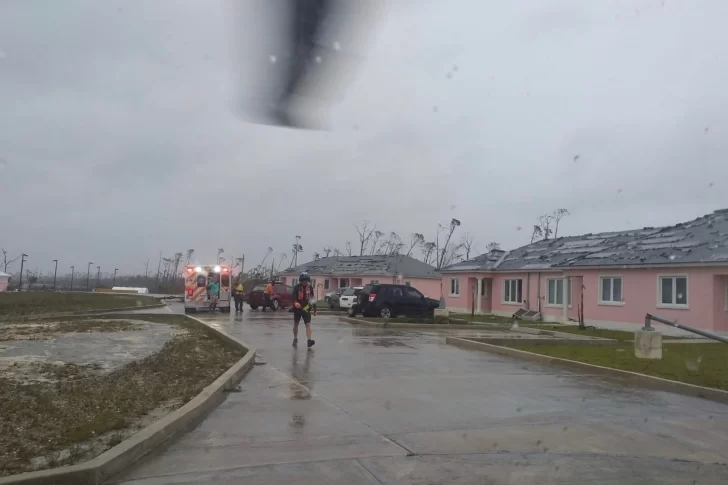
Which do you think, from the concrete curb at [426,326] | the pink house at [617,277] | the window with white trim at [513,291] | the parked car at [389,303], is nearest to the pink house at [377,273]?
the pink house at [617,277]

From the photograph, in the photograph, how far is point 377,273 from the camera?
2185 inches

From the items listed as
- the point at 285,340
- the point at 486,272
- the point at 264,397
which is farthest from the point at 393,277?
the point at 264,397

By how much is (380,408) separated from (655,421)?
11.4 feet

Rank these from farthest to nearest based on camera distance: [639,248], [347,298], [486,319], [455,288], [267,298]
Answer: [455,288], [347,298], [267,298], [486,319], [639,248]

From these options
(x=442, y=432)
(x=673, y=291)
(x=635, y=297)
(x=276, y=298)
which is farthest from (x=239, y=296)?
(x=442, y=432)

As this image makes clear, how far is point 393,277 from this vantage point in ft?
180

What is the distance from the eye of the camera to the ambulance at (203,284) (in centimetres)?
2956

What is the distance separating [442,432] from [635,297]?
2091 cm

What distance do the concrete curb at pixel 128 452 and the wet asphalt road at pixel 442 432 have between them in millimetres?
146

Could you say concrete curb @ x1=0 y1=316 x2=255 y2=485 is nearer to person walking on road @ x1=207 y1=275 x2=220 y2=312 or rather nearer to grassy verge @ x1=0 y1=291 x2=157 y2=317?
grassy verge @ x1=0 y1=291 x2=157 y2=317

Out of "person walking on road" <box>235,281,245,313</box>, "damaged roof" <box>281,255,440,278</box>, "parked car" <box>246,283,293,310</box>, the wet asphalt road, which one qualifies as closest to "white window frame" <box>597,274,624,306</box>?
the wet asphalt road

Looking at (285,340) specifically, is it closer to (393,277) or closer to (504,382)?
(504,382)

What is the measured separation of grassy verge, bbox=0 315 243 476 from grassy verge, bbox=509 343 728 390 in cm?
772

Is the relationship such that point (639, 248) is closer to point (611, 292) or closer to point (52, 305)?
point (611, 292)
